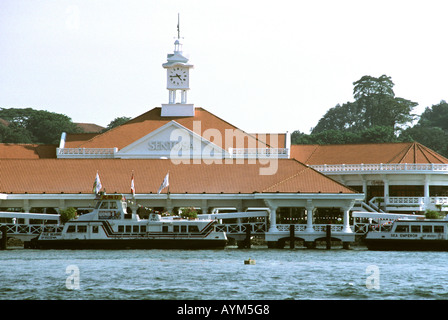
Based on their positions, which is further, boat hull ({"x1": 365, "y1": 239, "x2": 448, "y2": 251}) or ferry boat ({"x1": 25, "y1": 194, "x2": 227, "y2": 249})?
boat hull ({"x1": 365, "y1": 239, "x2": 448, "y2": 251})

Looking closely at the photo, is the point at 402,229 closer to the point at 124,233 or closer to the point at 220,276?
the point at 124,233

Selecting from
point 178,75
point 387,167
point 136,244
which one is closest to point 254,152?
point 387,167

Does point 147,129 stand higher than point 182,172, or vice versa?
point 147,129

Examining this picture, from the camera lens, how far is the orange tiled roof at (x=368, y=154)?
313ft

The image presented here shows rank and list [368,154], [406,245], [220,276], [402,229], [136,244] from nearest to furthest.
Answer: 1. [220,276]
2. [136,244]
3. [406,245]
4. [402,229]
5. [368,154]

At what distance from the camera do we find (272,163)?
8656 cm

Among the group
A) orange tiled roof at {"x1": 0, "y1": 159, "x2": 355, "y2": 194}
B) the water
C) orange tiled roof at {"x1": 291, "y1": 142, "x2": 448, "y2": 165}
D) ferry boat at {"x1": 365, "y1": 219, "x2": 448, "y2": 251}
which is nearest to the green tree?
orange tiled roof at {"x1": 291, "y1": 142, "x2": 448, "y2": 165}

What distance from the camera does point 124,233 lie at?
7219 cm

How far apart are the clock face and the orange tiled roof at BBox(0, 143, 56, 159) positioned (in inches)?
552

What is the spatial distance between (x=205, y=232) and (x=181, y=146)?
78.9 ft

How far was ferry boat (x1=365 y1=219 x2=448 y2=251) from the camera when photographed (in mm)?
72625

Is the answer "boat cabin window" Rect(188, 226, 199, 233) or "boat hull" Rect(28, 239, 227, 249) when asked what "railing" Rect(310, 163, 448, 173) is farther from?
"boat hull" Rect(28, 239, 227, 249)

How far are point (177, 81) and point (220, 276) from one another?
55.7 metres
